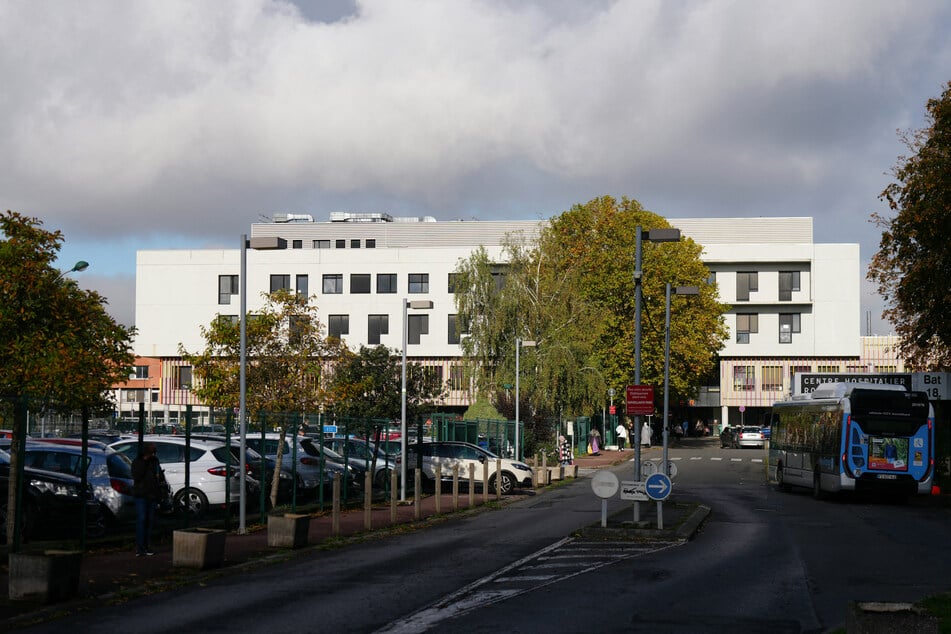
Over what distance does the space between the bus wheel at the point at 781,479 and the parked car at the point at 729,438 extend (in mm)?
39162

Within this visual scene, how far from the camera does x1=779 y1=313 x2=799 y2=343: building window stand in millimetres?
89688

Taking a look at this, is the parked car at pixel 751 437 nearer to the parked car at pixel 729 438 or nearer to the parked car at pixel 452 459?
the parked car at pixel 729 438

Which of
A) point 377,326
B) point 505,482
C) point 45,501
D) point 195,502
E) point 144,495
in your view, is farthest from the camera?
point 377,326

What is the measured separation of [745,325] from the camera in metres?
90.8

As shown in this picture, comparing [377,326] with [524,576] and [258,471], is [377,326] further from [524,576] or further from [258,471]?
[524,576]

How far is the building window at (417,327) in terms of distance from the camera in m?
84.5

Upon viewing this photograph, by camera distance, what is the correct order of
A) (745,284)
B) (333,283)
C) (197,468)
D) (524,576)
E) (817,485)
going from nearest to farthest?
(524,576) < (197,468) < (817,485) < (333,283) < (745,284)

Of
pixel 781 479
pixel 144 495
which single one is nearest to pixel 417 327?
pixel 781 479

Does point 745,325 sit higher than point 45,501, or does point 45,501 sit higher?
point 745,325

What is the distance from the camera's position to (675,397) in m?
76.4

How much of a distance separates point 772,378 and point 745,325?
14.2 feet

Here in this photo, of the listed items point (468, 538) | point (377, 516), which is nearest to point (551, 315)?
point (377, 516)

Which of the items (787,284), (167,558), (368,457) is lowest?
(167,558)

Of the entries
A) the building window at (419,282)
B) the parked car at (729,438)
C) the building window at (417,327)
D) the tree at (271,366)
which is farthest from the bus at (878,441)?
the building window at (419,282)
